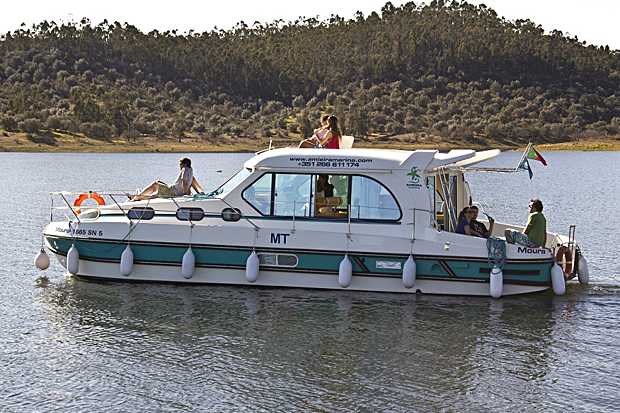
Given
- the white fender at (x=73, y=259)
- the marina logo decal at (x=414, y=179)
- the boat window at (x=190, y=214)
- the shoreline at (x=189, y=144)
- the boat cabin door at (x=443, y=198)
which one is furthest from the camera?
the shoreline at (x=189, y=144)

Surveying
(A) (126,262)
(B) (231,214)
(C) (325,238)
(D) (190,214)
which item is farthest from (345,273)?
(A) (126,262)

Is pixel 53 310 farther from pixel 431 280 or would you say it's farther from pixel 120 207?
pixel 431 280

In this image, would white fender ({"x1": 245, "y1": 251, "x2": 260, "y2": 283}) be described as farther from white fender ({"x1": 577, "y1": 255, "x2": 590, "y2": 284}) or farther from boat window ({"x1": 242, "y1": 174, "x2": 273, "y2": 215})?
Answer: white fender ({"x1": 577, "y1": 255, "x2": 590, "y2": 284})

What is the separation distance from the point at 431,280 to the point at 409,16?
145m

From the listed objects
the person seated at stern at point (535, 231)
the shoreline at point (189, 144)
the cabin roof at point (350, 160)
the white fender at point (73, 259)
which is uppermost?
the shoreline at point (189, 144)

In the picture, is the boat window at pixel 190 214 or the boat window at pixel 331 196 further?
the boat window at pixel 190 214

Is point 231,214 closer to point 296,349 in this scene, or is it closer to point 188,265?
point 188,265

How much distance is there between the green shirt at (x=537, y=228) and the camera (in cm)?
1478

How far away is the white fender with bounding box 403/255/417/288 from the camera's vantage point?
46.4ft

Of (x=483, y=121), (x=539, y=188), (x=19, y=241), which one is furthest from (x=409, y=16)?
(x=19, y=241)

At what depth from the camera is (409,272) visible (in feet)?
46.4

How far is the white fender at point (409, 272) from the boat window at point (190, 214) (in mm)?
3971

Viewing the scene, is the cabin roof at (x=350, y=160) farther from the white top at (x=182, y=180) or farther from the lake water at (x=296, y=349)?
the lake water at (x=296, y=349)

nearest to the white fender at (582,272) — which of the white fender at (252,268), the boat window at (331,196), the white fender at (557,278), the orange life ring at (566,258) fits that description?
the orange life ring at (566,258)
